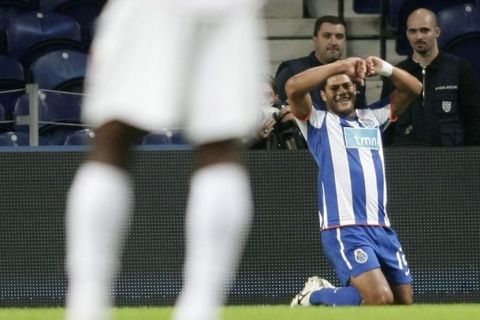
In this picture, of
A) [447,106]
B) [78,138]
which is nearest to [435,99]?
[447,106]

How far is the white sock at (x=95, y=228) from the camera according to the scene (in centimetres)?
411

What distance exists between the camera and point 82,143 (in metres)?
11.3

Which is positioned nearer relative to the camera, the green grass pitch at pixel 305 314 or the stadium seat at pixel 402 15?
the green grass pitch at pixel 305 314

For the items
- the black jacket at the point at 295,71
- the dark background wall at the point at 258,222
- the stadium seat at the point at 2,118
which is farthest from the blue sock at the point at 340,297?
the stadium seat at the point at 2,118

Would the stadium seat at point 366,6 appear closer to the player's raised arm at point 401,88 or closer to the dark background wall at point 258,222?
the dark background wall at point 258,222

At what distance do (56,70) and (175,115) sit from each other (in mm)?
8514

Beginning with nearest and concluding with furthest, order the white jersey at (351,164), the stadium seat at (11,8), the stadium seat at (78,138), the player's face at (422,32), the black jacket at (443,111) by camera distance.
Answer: the white jersey at (351,164) → the black jacket at (443,111) → the player's face at (422,32) → the stadium seat at (78,138) → the stadium seat at (11,8)

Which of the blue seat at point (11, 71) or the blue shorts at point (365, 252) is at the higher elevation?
the blue seat at point (11, 71)

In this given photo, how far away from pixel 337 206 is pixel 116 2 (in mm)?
5636

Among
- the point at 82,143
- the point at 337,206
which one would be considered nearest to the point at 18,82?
the point at 82,143

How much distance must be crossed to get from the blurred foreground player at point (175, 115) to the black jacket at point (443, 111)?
6.76 meters

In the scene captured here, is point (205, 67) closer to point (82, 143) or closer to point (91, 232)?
point (91, 232)

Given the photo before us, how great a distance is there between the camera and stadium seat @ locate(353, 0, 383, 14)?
14.0 m

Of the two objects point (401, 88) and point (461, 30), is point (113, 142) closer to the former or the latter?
point (401, 88)
